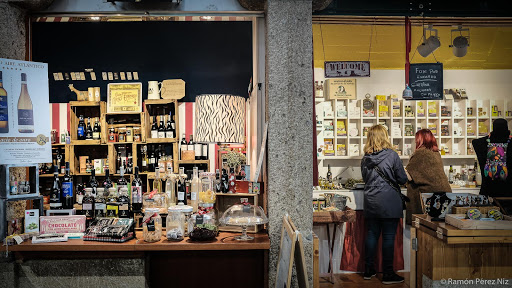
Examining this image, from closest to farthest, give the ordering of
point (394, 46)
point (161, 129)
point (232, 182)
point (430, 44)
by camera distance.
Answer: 1. point (232, 182)
2. point (430, 44)
3. point (161, 129)
4. point (394, 46)

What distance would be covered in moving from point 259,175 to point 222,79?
2.78 metres

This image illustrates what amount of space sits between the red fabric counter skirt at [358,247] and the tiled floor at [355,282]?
0.12 metres

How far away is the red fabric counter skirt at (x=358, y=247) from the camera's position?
5234 millimetres

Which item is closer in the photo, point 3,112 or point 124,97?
point 3,112

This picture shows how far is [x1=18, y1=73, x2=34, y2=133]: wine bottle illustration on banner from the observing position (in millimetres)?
3426

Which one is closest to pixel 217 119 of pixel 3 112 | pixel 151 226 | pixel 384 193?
pixel 151 226

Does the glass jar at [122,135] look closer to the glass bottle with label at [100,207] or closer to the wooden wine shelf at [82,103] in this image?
the wooden wine shelf at [82,103]

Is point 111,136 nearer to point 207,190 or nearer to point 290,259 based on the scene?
point 207,190

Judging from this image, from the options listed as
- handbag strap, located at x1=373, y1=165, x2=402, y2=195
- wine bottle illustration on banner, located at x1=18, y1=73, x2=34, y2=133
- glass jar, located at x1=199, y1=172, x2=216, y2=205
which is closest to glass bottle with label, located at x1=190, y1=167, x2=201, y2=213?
glass jar, located at x1=199, y1=172, x2=216, y2=205

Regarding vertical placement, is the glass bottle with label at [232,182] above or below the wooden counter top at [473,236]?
above

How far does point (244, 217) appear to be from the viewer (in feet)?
11.0

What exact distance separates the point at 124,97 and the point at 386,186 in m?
4.15

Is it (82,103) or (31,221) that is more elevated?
(82,103)

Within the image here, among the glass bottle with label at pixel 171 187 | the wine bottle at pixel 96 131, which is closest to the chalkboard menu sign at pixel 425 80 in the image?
the glass bottle with label at pixel 171 187
